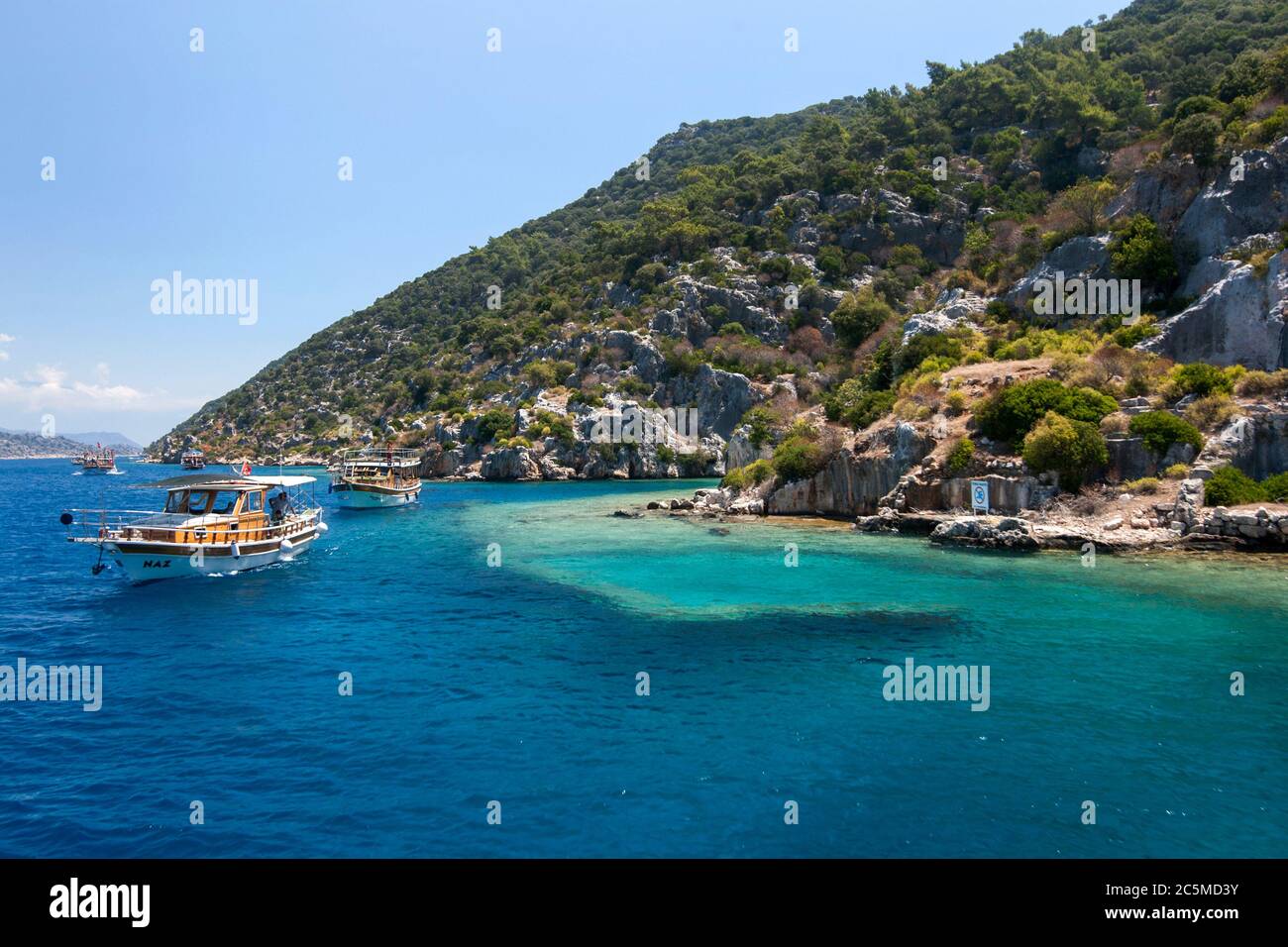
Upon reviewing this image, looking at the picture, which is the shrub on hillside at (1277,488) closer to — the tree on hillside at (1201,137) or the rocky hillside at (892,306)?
the rocky hillside at (892,306)

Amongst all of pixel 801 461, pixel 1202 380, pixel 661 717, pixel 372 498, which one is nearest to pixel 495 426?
pixel 372 498

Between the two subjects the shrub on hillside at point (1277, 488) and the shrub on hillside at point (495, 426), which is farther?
the shrub on hillside at point (495, 426)

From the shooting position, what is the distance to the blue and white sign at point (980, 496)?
3409 cm

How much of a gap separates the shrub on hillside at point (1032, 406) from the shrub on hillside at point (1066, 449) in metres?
0.91

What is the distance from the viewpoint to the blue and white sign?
34.1m

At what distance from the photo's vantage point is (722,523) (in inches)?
1646

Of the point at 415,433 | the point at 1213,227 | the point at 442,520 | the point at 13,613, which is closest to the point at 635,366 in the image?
the point at 415,433

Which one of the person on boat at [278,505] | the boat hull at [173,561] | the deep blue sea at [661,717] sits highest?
the person on boat at [278,505]

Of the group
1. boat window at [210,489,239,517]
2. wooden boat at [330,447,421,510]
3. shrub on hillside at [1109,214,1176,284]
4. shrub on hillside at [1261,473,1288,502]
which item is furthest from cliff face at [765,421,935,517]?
wooden boat at [330,447,421,510]

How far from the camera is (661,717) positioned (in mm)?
13516

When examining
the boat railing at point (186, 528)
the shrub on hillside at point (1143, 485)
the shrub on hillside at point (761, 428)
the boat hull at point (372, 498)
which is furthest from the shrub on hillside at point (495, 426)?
the shrub on hillside at point (1143, 485)

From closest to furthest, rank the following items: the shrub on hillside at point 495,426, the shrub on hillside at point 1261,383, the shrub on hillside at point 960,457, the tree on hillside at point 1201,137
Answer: the shrub on hillside at point 1261,383, the shrub on hillside at point 960,457, the tree on hillside at point 1201,137, the shrub on hillside at point 495,426

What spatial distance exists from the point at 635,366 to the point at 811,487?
48422 mm

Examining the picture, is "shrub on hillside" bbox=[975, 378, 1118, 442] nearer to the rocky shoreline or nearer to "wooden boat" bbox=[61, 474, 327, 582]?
the rocky shoreline
